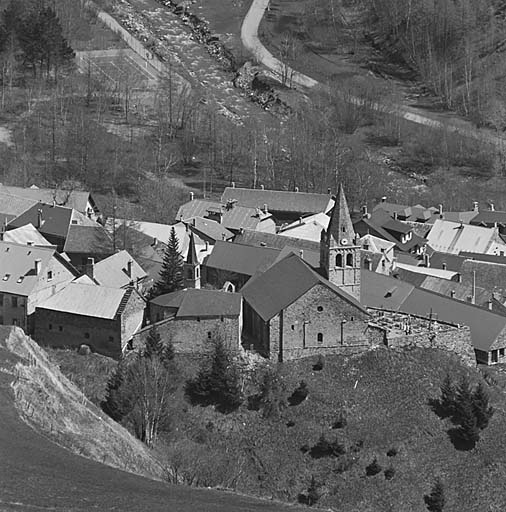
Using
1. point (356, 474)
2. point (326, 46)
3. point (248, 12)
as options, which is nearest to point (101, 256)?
point (356, 474)

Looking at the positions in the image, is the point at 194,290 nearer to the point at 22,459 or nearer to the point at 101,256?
the point at 101,256

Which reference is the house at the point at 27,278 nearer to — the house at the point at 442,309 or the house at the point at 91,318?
the house at the point at 91,318

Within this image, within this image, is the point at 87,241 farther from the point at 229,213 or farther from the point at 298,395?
the point at 298,395

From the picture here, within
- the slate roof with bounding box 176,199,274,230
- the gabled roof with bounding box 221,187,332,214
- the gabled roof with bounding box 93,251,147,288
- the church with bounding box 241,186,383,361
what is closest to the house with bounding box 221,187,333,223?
the gabled roof with bounding box 221,187,332,214

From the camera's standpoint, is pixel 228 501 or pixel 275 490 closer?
pixel 228 501

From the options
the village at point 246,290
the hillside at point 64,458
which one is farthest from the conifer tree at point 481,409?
the hillside at point 64,458

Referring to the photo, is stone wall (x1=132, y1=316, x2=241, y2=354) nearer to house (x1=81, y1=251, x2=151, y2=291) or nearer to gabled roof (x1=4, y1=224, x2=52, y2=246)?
house (x1=81, y1=251, x2=151, y2=291)

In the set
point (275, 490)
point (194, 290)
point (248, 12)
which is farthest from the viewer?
point (248, 12)
